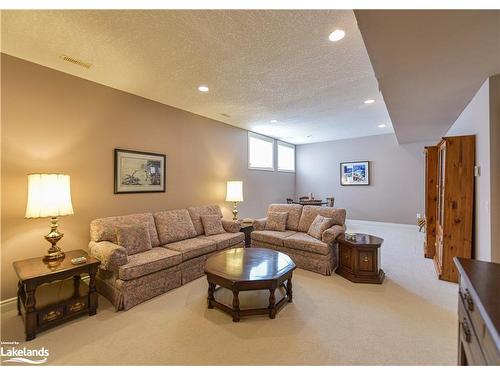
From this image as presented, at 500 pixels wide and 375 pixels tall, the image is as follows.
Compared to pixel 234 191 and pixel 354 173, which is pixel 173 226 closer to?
pixel 234 191

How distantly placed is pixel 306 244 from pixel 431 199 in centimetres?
258

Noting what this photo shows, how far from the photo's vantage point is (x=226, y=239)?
3.61m

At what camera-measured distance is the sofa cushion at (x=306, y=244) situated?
323cm

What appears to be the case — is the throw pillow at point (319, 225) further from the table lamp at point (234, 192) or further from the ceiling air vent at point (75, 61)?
the ceiling air vent at point (75, 61)

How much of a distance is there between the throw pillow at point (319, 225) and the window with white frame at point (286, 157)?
369cm

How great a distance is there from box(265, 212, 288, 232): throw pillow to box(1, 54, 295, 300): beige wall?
4.64 ft

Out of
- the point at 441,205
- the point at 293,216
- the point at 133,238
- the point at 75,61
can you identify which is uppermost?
the point at 75,61

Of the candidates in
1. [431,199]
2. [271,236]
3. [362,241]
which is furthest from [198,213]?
[431,199]

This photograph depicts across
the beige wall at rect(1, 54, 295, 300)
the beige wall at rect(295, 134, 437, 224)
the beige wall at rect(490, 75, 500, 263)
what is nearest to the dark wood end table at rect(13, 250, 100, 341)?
the beige wall at rect(1, 54, 295, 300)

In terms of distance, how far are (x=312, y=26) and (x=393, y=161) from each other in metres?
5.86

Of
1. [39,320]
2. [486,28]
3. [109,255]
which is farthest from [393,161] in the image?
→ [39,320]

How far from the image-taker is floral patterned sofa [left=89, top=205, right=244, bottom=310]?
7.97 feet

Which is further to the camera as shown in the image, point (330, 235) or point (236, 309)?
point (330, 235)

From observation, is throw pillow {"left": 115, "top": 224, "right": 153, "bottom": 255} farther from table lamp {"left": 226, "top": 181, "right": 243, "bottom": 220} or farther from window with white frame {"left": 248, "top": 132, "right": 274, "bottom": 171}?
window with white frame {"left": 248, "top": 132, "right": 274, "bottom": 171}
